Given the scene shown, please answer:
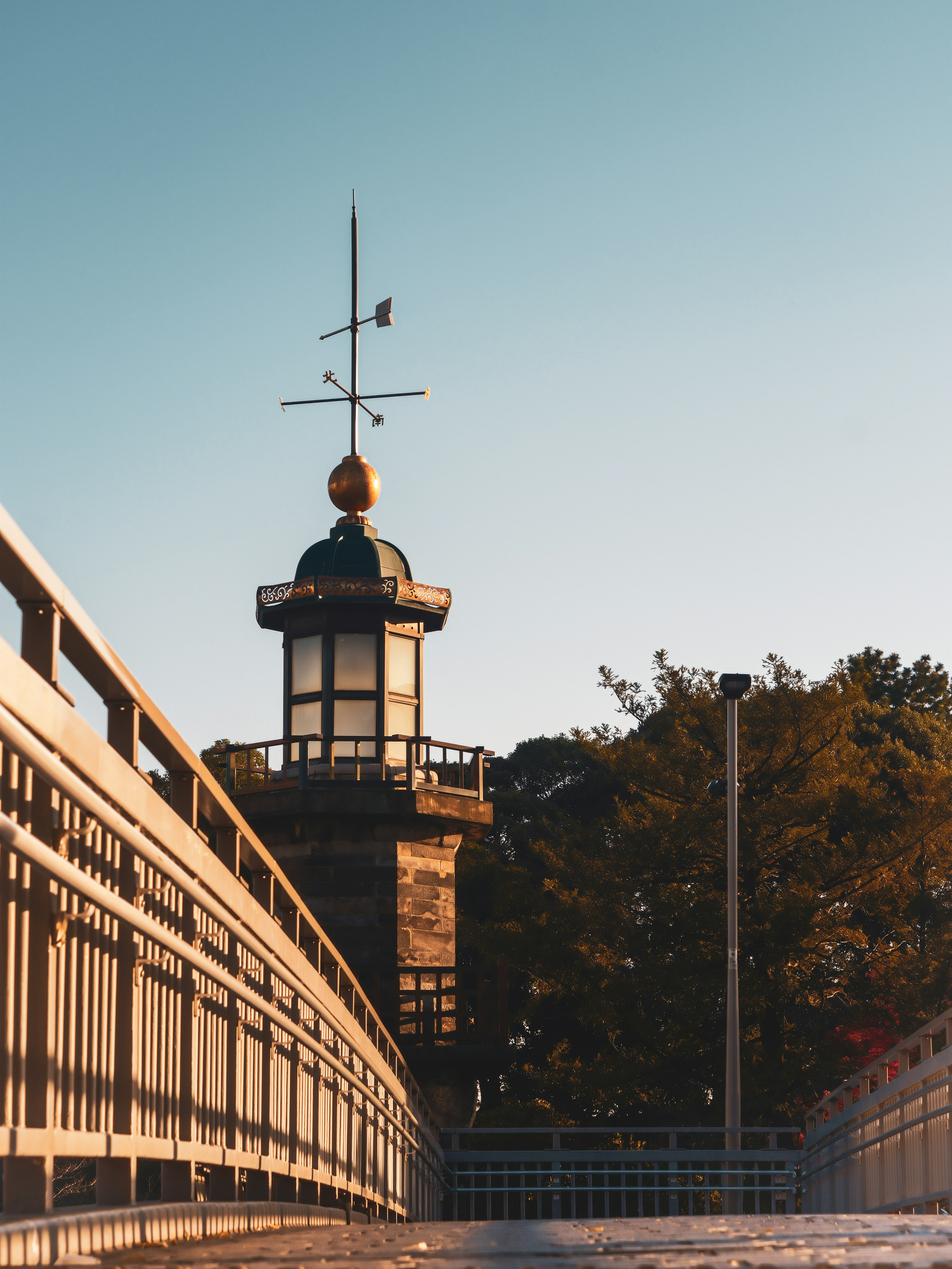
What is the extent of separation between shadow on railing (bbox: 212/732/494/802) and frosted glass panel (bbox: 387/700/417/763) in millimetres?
11

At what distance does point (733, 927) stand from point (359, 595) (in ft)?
23.3

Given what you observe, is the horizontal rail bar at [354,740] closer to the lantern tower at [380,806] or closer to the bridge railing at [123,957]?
the lantern tower at [380,806]

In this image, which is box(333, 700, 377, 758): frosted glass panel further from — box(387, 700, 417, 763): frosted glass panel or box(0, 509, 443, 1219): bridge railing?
box(0, 509, 443, 1219): bridge railing

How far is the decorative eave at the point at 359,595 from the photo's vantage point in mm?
23547

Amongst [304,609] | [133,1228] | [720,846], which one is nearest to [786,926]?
[720,846]

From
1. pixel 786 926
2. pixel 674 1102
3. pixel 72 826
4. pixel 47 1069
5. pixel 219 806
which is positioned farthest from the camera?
pixel 674 1102

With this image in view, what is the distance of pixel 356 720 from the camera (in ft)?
77.6

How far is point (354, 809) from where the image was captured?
74.9 feet

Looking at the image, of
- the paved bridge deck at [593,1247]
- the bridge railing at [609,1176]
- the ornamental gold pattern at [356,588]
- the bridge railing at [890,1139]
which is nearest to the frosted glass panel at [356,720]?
the ornamental gold pattern at [356,588]

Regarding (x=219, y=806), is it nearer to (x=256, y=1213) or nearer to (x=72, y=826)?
(x=256, y=1213)

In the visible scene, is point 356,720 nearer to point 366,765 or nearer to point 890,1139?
point 366,765

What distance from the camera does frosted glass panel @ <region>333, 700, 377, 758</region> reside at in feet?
77.5

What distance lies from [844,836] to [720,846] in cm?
272

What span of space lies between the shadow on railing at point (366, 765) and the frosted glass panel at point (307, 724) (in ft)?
0.07
